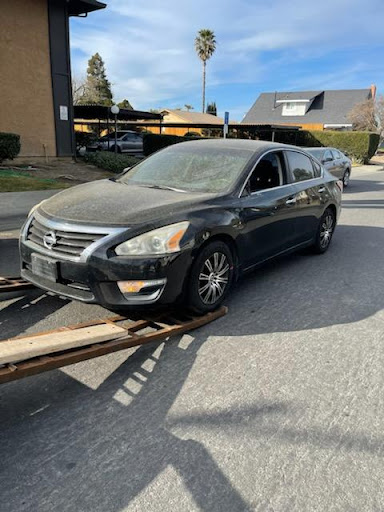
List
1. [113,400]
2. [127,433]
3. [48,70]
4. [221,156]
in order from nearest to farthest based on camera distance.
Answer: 1. [127,433]
2. [113,400]
3. [221,156]
4. [48,70]

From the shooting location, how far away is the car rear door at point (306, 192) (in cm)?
539

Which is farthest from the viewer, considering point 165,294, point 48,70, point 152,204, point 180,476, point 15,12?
point 48,70

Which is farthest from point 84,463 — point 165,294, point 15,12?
point 15,12

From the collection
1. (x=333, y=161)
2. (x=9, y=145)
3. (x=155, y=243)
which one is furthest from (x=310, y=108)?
(x=155, y=243)

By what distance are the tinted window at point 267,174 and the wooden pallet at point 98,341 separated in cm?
142

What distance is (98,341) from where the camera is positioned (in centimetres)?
302

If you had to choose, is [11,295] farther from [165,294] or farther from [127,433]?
[127,433]

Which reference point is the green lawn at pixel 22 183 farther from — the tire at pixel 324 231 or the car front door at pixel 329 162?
the car front door at pixel 329 162

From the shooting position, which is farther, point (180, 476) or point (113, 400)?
point (113, 400)

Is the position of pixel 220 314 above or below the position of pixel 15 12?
below

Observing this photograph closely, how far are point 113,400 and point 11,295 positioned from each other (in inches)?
83.8

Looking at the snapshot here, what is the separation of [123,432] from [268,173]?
339 centimetres

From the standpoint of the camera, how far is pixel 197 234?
3.62m

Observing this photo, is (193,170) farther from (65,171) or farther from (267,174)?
(65,171)
